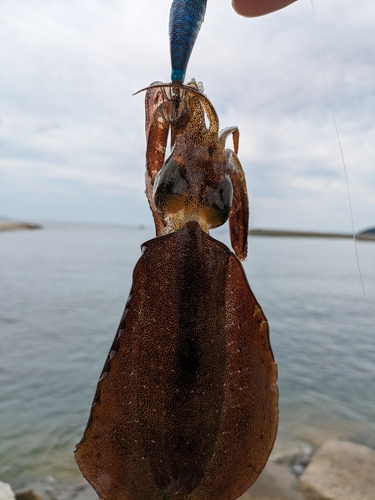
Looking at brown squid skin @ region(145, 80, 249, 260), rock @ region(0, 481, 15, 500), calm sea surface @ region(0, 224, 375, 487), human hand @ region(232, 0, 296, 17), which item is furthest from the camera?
calm sea surface @ region(0, 224, 375, 487)

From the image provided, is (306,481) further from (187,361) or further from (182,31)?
(182,31)

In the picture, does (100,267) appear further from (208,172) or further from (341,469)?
(208,172)

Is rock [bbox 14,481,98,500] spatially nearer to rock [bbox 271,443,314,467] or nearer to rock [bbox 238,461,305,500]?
rock [bbox 238,461,305,500]

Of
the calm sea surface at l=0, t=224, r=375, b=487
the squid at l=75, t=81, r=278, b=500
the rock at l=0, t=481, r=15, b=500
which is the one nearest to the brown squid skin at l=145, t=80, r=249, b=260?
the squid at l=75, t=81, r=278, b=500

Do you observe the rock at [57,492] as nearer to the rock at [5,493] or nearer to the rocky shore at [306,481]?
the rocky shore at [306,481]

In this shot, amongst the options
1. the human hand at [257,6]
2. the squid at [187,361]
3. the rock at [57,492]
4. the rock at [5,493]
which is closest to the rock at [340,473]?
the rock at [57,492]

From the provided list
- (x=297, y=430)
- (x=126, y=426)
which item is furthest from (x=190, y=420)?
(x=297, y=430)
